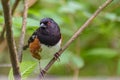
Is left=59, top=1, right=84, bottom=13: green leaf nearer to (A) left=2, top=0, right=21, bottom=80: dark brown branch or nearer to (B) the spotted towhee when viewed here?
(B) the spotted towhee

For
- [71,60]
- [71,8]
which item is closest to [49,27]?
[71,8]

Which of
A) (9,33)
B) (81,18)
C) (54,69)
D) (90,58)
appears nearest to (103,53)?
(90,58)

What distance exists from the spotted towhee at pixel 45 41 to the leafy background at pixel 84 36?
238mm

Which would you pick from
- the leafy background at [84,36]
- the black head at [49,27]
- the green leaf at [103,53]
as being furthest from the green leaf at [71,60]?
the black head at [49,27]

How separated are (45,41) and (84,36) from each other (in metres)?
1.26

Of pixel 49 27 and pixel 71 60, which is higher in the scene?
pixel 71 60

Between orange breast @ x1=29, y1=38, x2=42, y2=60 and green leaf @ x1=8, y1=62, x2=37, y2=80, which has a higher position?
orange breast @ x1=29, y1=38, x2=42, y2=60

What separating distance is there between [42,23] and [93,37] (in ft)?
4.89

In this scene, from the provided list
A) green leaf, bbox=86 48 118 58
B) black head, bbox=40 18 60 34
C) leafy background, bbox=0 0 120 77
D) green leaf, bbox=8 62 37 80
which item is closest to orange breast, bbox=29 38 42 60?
black head, bbox=40 18 60 34

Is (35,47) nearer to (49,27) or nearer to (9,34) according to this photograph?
(49,27)

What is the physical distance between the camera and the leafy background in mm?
2689

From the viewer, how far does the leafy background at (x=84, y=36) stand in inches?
106

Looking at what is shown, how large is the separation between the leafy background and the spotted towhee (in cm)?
24

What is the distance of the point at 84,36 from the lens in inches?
128
